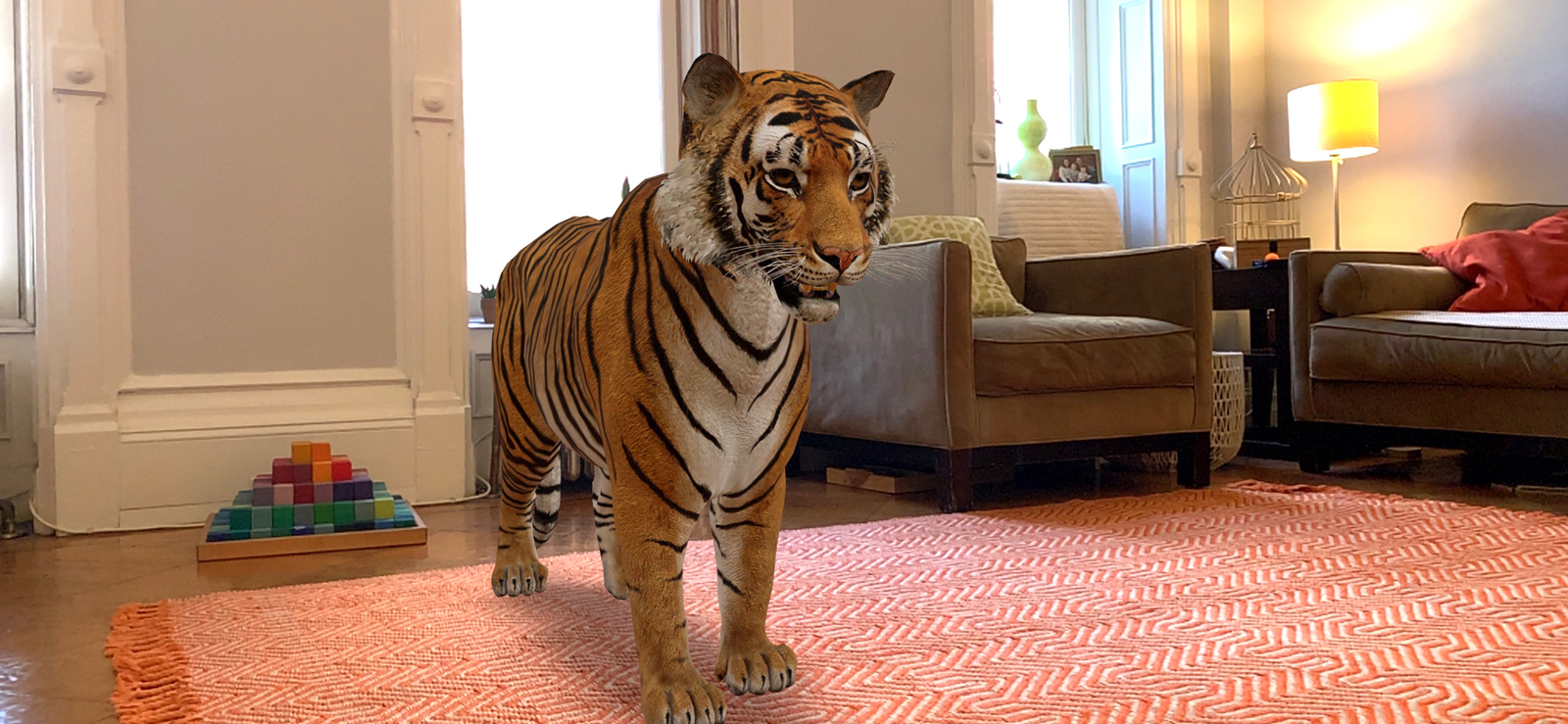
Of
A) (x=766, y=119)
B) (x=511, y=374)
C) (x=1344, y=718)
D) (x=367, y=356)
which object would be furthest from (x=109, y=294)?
(x=1344, y=718)

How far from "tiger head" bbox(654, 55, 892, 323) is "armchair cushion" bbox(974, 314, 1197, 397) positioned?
1653mm

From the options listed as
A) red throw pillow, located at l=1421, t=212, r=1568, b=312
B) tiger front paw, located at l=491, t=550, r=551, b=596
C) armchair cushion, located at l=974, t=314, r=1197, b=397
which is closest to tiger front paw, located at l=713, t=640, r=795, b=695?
tiger front paw, located at l=491, t=550, r=551, b=596

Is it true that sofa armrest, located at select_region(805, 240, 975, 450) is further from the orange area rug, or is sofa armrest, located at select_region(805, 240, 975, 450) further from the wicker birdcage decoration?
the wicker birdcage decoration

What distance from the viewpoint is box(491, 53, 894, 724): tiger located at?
119 centimetres

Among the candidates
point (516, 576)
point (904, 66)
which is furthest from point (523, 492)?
point (904, 66)

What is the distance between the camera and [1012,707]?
53.0 inches

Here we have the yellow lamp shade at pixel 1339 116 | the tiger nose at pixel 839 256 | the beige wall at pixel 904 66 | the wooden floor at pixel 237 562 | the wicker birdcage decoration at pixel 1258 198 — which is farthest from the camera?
the wicker birdcage decoration at pixel 1258 198

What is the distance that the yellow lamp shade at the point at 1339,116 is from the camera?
14.2ft

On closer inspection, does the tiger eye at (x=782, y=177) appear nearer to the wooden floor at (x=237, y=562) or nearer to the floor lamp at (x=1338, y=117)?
the wooden floor at (x=237, y=562)

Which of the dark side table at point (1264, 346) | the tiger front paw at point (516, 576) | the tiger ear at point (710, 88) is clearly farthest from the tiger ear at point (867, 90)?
the dark side table at point (1264, 346)

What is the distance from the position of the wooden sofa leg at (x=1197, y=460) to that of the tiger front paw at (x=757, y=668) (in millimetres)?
2137

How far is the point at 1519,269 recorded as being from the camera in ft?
11.5

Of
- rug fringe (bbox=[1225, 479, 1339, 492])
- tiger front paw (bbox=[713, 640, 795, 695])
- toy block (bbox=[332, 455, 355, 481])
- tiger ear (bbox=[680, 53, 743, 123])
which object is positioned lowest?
rug fringe (bbox=[1225, 479, 1339, 492])

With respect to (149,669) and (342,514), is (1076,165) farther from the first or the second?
(149,669)
